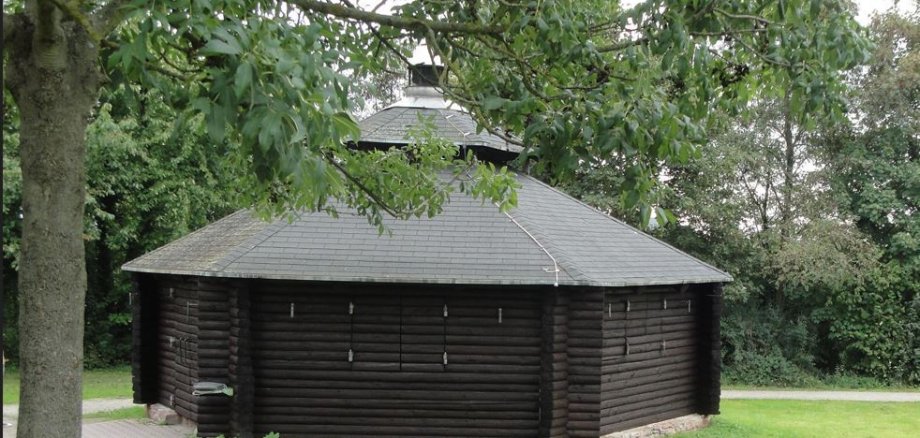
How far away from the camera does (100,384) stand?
15438 millimetres

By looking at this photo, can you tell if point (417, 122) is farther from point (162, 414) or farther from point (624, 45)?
point (624, 45)

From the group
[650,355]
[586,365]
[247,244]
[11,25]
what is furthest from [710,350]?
[11,25]

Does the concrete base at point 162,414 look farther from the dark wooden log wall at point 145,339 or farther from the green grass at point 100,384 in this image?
the green grass at point 100,384

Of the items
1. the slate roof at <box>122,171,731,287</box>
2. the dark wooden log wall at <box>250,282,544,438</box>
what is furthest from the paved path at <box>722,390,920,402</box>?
the dark wooden log wall at <box>250,282,544,438</box>

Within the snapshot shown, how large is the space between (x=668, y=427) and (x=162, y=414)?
7.04 m

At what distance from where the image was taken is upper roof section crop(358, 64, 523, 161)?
10.7m

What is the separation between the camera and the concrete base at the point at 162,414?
10539 millimetres

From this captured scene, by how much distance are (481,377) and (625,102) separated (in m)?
5.92

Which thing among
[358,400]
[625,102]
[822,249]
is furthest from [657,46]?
[822,249]

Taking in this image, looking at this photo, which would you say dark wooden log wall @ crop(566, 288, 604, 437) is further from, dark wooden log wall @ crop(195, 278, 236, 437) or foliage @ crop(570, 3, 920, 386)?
foliage @ crop(570, 3, 920, 386)

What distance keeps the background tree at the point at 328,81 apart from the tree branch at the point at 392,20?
10 millimetres

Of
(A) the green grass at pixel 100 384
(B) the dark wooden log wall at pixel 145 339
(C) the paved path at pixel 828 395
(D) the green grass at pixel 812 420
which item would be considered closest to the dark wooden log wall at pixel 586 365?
(D) the green grass at pixel 812 420

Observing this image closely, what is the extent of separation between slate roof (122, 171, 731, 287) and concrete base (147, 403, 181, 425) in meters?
2.01

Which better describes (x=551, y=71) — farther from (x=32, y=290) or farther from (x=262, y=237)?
(x=262, y=237)
